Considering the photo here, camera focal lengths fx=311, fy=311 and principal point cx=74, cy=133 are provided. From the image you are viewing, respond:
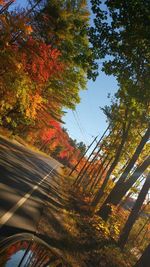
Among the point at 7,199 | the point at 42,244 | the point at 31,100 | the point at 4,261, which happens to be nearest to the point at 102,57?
the point at 7,199

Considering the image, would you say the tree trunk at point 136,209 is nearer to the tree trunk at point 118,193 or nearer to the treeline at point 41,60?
the tree trunk at point 118,193

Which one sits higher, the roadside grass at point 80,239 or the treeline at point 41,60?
the treeline at point 41,60

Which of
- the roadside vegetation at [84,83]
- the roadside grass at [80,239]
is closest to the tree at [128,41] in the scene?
the roadside vegetation at [84,83]

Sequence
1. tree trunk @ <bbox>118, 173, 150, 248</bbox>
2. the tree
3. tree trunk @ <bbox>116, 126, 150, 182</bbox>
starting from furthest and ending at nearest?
tree trunk @ <bbox>116, 126, 150, 182</bbox> < tree trunk @ <bbox>118, 173, 150, 248</bbox> < the tree

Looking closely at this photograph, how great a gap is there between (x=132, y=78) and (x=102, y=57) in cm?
132

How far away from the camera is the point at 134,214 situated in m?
12.8

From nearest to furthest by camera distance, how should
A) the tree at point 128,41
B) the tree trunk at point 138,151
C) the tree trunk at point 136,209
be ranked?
the tree at point 128,41 < the tree trunk at point 136,209 < the tree trunk at point 138,151

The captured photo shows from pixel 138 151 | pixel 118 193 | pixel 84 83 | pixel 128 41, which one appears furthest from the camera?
pixel 84 83

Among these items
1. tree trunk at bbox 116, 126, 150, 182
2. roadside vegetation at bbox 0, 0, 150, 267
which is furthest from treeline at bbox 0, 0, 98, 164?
tree trunk at bbox 116, 126, 150, 182

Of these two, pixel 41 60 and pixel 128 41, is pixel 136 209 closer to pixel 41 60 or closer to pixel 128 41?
pixel 128 41

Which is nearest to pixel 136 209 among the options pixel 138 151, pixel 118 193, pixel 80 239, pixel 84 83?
pixel 118 193

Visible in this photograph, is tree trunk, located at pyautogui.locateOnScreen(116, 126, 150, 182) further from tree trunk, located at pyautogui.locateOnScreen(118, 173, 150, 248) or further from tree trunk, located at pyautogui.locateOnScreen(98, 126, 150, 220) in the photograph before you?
tree trunk, located at pyautogui.locateOnScreen(118, 173, 150, 248)

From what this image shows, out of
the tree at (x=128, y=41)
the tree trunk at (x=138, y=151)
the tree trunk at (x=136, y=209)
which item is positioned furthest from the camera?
the tree trunk at (x=138, y=151)

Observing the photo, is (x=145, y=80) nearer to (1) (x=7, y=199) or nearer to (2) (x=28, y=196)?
(1) (x=7, y=199)
